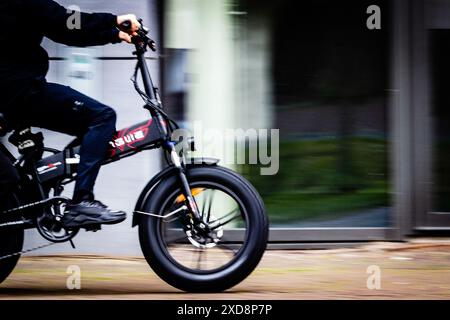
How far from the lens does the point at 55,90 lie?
5.45 metres

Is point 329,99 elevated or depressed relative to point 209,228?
elevated

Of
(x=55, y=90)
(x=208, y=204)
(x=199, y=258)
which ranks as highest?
(x=55, y=90)

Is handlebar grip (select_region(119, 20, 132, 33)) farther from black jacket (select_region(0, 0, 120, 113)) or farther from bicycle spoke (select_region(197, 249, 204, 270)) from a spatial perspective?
bicycle spoke (select_region(197, 249, 204, 270))

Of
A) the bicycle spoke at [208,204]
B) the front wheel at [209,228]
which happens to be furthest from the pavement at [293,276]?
the bicycle spoke at [208,204]

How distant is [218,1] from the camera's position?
783 cm

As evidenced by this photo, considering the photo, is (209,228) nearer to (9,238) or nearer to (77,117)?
(77,117)

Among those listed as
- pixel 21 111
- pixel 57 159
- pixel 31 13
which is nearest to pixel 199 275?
pixel 57 159

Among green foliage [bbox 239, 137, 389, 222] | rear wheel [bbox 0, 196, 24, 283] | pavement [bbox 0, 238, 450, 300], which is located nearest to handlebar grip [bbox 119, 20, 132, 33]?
rear wheel [bbox 0, 196, 24, 283]

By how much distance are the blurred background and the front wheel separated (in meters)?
2.26

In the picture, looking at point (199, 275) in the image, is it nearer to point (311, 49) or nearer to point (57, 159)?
point (57, 159)

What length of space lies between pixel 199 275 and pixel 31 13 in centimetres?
189

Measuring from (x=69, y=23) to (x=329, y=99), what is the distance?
3.13 m

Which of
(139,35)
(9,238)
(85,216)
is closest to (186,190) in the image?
(85,216)

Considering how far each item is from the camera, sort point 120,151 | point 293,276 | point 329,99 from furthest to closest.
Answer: point 329,99, point 293,276, point 120,151
